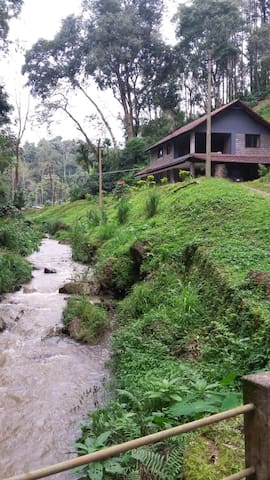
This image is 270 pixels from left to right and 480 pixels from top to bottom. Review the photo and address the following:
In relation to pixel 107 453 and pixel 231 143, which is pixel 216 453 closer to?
pixel 107 453

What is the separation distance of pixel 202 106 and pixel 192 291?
41.5m

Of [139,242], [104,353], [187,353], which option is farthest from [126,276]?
[187,353]

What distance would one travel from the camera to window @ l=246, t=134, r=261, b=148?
92.2 feet

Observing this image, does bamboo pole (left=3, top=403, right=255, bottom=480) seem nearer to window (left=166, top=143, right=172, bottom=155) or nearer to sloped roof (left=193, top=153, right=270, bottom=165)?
sloped roof (left=193, top=153, right=270, bottom=165)

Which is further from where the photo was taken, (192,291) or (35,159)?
(35,159)

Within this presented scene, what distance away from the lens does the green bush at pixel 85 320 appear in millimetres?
8352

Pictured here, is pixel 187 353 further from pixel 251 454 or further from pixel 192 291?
pixel 251 454

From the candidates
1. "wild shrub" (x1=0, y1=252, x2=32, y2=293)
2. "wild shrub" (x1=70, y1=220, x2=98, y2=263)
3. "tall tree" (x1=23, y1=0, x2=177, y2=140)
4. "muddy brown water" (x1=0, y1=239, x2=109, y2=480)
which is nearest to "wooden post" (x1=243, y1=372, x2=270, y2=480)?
"muddy brown water" (x1=0, y1=239, x2=109, y2=480)

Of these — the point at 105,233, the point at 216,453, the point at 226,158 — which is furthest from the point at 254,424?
the point at 226,158

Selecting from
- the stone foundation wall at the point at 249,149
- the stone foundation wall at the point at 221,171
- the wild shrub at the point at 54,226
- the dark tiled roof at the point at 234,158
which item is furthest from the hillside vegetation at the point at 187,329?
the wild shrub at the point at 54,226

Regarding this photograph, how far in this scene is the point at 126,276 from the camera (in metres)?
11.0

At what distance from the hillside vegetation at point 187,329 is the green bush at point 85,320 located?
43 cm

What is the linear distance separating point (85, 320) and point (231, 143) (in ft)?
72.0

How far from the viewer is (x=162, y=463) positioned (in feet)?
11.5
